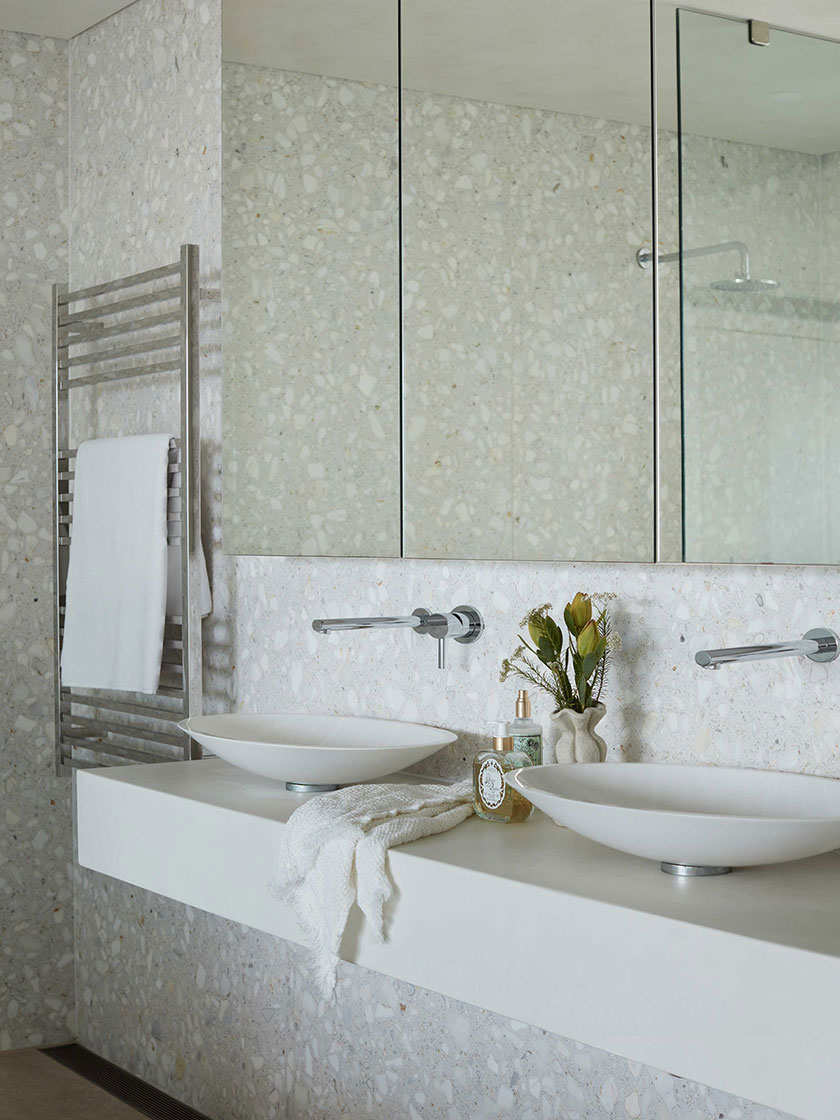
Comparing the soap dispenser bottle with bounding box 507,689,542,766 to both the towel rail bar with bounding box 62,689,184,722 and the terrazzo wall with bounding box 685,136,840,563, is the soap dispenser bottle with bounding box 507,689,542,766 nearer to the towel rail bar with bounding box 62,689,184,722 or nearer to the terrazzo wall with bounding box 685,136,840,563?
the terrazzo wall with bounding box 685,136,840,563

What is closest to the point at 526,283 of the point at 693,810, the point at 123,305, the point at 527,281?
the point at 527,281

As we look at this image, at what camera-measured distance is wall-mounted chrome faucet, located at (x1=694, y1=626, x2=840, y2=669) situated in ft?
5.36

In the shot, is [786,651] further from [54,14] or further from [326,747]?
[54,14]

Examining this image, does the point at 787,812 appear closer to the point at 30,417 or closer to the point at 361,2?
the point at 361,2

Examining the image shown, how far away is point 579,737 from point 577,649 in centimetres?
13

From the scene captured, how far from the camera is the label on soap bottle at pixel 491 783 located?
1871mm

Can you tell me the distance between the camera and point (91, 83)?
3275 millimetres

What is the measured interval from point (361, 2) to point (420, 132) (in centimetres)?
32

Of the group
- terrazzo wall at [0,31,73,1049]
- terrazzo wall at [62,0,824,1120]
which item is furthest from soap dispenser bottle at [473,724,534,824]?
terrazzo wall at [0,31,73,1049]

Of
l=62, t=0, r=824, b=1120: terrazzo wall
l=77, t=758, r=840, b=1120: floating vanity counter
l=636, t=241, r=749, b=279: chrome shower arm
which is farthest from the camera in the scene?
l=62, t=0, r=824, b=1120: terrazzo wall

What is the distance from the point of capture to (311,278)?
8.49ft

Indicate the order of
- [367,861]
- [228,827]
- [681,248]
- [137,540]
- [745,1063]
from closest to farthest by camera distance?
[745,1063] → [367,861] → [681,248] → [228,827] → [137,540]

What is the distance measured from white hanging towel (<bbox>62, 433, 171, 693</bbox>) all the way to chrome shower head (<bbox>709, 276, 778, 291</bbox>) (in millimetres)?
1423

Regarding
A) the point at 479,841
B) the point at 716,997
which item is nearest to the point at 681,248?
the point at 479,841
